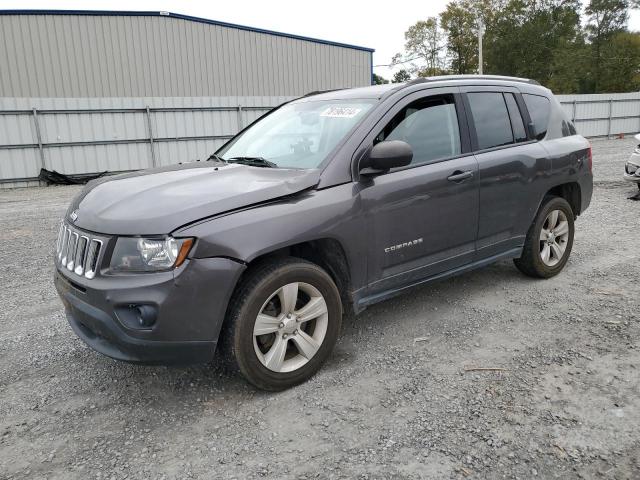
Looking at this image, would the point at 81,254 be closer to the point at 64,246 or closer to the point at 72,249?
the point at 72,249

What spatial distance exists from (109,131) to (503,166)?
14371 mm

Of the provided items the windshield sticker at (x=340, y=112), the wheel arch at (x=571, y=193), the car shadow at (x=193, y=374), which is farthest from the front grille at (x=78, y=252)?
the wheel arch at (x=571, y=193)

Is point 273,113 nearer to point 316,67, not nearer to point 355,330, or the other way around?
point 355,330

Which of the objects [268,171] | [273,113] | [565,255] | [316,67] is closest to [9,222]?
[273,113]

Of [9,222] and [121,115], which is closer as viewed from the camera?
[9,222]

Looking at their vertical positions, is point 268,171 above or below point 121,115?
below

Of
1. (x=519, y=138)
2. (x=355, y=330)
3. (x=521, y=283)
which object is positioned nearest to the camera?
(x=355, y=330)

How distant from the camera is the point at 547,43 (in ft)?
178

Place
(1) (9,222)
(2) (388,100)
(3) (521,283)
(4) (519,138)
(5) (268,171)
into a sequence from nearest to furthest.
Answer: (5) (268,171) < (2) (388,100) < (4) (519,138) < (3) (521,283) < (1) (9,222)

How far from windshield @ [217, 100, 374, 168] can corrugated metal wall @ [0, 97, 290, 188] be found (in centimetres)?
1297

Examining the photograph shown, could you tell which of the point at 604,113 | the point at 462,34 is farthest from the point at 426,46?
the point at 604,113

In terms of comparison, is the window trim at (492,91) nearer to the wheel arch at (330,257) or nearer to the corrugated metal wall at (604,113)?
the wheel arch at (330,257)

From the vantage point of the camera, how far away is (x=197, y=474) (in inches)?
92.4

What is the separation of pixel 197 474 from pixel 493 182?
2963mm
